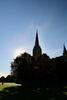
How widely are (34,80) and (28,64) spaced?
5.73 meters

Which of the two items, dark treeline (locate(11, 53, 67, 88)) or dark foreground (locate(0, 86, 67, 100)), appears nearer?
dark foreground (locate(0, 86, 67, 100))

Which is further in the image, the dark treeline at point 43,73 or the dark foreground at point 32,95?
the dark treeline at point 43,73

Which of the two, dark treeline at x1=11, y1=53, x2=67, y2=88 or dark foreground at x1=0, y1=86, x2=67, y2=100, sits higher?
dark treeline at x1=11, y1=53, x2=67, y2=88

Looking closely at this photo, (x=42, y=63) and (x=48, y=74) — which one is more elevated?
(x=42, y=63)

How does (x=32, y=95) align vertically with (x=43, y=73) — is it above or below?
below

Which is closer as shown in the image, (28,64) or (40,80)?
(40,80)

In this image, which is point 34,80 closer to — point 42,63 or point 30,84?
point 30,84

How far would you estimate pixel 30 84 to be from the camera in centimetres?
5466

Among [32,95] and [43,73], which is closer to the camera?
[32,95]

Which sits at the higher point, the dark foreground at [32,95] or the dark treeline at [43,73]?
the dark treeline at [43,73]

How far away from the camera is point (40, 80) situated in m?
53.2

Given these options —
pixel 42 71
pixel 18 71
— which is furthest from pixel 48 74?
pixel 18 71

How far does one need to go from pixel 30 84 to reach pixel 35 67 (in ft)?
18.5

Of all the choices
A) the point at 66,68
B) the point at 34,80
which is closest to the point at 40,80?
the point at 34,80
